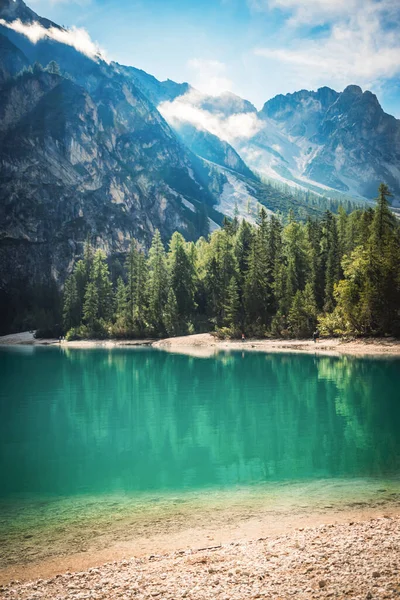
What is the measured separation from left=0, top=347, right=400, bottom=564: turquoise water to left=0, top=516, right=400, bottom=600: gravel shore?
12.5 feet

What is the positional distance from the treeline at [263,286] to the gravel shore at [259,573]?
5041cm

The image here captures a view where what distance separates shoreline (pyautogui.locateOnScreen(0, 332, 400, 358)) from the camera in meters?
54.1

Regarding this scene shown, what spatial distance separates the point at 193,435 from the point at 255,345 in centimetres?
4896

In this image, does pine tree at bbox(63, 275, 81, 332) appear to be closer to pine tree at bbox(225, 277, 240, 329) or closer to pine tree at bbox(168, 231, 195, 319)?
pine tree at bbox(168, 231, 195, 319)

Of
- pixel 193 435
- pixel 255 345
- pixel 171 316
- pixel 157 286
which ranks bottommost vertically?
pixel 193 435

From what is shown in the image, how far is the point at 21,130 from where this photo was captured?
628 ft

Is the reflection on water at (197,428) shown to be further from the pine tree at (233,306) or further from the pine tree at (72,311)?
the pine tree at (72,311)

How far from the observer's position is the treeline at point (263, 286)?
5869cm

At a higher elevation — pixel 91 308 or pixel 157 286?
pixel 157 286

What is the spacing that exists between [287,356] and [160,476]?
41010 mm

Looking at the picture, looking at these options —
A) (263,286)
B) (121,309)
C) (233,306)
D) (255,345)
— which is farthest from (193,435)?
(121,309)

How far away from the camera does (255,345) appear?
69875mm

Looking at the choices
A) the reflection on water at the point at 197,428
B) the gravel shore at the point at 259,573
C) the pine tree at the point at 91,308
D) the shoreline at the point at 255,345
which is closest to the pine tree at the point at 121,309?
the shoreline at the point at 255,345

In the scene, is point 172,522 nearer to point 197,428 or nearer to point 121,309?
point 197,428
